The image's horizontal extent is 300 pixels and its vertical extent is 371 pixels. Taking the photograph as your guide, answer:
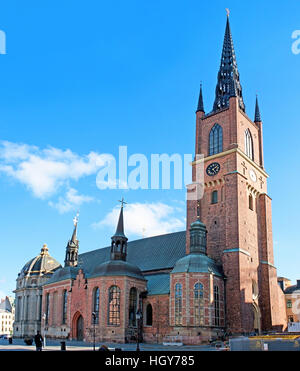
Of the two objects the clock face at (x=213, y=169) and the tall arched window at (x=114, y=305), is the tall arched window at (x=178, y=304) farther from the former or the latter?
the clock face at (x=213, y=169)

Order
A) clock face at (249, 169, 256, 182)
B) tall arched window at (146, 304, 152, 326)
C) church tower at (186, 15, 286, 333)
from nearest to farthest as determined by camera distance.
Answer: church tower at (186, 15, 286, 333), tall arched window at (146, 304, 152, 326), clock face at (249, 169, 256, 182)

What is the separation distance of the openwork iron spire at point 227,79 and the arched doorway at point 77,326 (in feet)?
115

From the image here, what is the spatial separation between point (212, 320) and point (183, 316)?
3.13 m

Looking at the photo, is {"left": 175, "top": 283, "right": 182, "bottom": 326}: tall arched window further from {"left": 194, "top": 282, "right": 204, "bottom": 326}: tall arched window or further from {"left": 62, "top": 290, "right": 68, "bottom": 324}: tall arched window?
{"left": 62, "top": 290, "right": 68, "bottom": 324}: tall arched window

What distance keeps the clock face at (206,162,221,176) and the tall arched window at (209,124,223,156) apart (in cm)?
219

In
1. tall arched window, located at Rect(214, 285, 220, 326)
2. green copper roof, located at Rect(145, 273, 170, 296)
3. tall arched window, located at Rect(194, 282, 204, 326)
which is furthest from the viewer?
green copper roof, located at Rect(145, 273, 170, 296)

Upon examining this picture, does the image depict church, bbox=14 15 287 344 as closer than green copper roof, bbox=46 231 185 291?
Yes

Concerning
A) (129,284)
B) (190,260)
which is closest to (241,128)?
(190,260)

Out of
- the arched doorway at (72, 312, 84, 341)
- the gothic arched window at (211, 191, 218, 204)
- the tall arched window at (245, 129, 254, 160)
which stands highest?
the tall arched window at (245, 129, 254, 160)

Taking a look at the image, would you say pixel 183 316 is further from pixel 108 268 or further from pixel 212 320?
pixel 108 268

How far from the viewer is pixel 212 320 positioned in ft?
146

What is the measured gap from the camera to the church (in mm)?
46000

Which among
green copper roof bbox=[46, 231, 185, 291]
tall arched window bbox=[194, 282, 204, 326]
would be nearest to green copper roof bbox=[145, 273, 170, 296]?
green copper roof bbox=[46, 231, 185, 291]

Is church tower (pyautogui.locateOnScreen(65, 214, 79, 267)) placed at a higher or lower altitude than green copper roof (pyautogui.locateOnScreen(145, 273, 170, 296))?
higher
